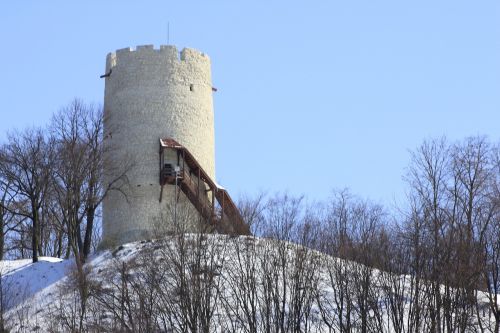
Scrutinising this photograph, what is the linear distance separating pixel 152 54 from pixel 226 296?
15.8 metres

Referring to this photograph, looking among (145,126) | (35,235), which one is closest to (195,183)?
(145,126)

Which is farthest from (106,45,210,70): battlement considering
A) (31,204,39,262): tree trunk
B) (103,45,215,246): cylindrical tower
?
(31,204,39,262): tree trunk

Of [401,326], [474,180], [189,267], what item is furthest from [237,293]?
[474,180]

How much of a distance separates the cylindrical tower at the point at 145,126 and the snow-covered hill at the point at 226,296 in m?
5.73

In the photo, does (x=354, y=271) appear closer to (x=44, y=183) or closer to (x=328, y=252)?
(x=328, y=252)

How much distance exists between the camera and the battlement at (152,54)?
182ft

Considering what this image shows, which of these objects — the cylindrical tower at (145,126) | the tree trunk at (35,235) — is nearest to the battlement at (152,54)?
the cylindrical tower at (145,126)

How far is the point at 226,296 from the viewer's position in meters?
43.2

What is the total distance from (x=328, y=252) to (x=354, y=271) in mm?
2976

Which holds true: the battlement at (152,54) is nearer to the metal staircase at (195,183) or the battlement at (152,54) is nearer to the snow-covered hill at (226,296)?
the metal staircase at (195,183)

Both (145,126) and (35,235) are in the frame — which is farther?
(145,126)

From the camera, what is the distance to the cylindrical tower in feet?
177

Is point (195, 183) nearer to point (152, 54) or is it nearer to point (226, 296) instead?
point (152, 54)

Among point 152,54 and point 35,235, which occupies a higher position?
point 152,54
